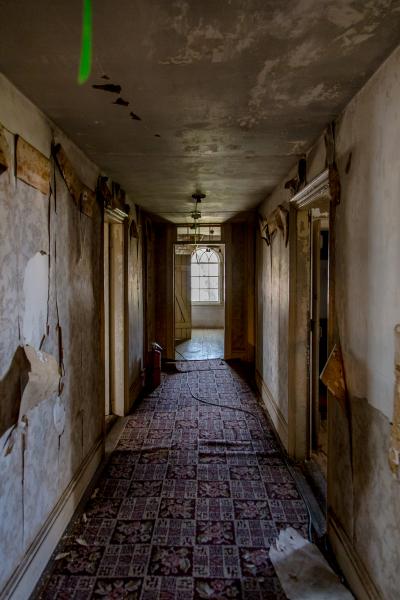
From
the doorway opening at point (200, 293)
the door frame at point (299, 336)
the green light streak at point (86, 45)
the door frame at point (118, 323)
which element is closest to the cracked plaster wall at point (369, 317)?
the door frame at point (299, 336)

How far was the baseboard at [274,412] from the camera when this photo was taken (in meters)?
3.48

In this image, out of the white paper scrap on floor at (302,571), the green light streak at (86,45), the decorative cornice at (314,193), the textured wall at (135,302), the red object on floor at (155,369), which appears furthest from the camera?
the red object on floor at (155,369)

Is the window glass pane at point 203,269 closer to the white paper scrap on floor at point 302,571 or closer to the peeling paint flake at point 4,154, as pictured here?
the white paper scrap on floor at point 302,571

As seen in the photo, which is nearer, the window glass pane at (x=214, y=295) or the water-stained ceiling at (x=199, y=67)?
the water-stained ceiling at (x=199, y=67)

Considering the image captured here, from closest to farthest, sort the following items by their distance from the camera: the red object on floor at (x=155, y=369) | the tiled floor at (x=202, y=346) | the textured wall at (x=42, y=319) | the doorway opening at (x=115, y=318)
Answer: the textured wall at (x=42, y=319)
the doorway opening at (x=115, y=318)
the red object on floor at (x=155, y=369)
the tiled floor at (x=202, y=346)

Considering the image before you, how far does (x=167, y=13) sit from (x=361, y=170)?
3.60 feet

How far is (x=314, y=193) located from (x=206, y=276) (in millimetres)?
8537

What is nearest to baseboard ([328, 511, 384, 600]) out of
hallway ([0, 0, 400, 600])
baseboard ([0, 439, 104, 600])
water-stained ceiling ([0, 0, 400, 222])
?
hallway ([0, 0, 400, 600])

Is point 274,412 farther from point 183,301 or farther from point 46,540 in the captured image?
point 183,301

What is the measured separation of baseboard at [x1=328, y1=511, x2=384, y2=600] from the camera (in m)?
1.66

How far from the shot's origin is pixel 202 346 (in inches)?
333

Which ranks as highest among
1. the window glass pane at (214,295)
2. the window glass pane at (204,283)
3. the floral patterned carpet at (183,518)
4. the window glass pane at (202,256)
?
the window glass pane at (202,256)

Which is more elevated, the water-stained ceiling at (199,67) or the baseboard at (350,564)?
the water-stained ceiling at (199,67)

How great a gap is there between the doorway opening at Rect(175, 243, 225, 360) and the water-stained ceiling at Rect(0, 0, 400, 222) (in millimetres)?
6722
